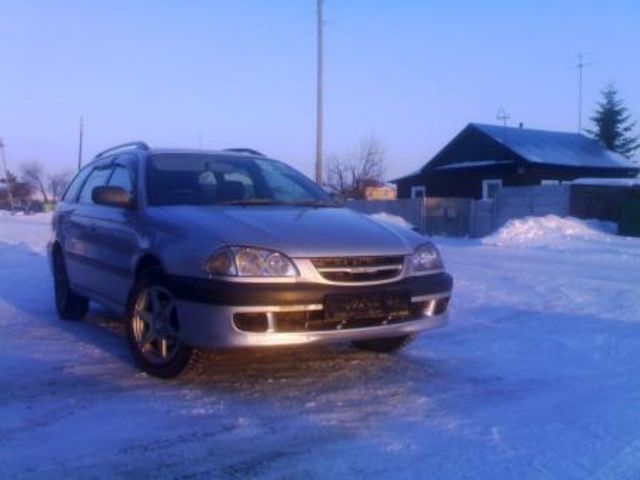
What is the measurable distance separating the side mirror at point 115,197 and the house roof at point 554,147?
3111cm

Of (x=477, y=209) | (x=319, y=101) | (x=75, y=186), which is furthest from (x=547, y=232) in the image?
(x=75, y=186)

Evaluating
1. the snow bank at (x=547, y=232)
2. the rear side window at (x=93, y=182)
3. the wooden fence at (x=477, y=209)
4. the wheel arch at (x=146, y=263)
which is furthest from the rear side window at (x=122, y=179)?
the wooden fence at (x=477, y=209)

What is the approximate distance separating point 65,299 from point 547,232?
17.0 metres

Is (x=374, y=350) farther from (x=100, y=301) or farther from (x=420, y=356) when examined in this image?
(x=100, y=301)

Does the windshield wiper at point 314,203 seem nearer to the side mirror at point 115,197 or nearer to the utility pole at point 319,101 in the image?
the side mirror at point 115,197

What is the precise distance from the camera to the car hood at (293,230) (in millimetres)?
4578

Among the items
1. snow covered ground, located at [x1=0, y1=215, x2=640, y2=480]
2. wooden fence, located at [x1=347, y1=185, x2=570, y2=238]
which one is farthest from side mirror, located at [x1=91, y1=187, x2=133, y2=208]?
wooden fence, located at [x1=347, y1=185, x2=570, y2=238]

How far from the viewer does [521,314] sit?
7398 mm

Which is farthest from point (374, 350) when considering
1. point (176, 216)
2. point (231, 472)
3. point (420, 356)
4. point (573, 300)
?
point (573, 300)

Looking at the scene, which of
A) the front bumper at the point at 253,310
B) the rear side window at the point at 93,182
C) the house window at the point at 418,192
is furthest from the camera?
the house window at the point at 418,192

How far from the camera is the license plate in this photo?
450cm

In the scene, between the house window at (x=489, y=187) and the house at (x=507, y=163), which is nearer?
the house at (x=507, y=163)

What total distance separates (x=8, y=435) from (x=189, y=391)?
3.65 ft

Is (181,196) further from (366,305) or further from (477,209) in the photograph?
(477,209)
